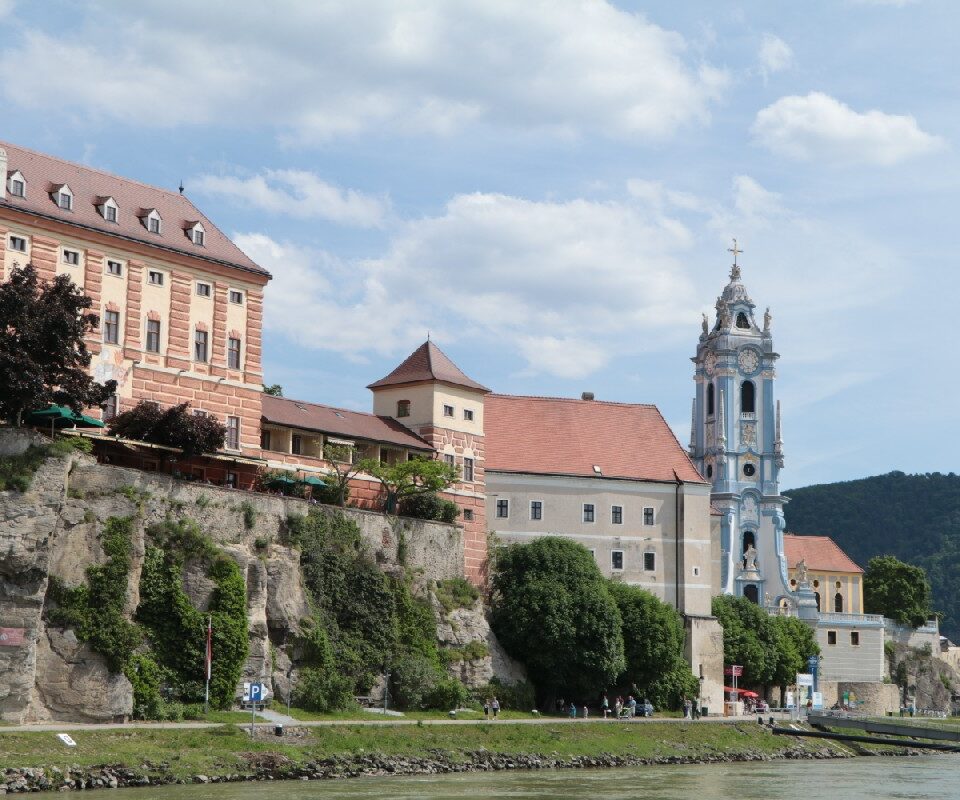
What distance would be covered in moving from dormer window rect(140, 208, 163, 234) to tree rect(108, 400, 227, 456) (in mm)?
9283

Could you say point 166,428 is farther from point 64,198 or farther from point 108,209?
point 64,198

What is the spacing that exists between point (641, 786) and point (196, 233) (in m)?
33.3

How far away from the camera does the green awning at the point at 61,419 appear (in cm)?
6056

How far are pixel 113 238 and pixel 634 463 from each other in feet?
122

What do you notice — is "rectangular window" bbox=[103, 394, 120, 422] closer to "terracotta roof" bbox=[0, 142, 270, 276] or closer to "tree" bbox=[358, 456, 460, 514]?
"terracotta roof" bbox=[0, 142, 270, 276]

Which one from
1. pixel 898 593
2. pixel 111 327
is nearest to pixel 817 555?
pixel 898 593

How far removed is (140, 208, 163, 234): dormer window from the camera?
72750 mm

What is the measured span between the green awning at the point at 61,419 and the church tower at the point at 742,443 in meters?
74.1

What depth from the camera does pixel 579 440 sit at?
9494cm

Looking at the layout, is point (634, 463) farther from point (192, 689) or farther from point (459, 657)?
point (192, 689)

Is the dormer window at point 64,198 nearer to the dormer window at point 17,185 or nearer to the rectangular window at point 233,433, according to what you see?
the dormer window at point 17,185

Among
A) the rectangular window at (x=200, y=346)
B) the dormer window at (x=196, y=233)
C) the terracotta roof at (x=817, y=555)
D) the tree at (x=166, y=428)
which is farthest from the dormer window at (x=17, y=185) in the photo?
the terracotta roof at (x=817, y=555)

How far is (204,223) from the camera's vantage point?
76.4m

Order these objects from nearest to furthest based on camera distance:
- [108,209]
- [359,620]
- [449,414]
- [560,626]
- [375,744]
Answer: [375,744] < [108,209] < [359,620] < [560,626] < [449,414]
